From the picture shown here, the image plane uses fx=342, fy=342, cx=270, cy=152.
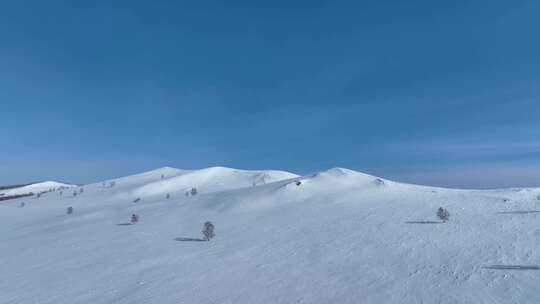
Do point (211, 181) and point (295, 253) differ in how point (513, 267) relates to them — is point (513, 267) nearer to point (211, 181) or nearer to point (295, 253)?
point (295, 253)

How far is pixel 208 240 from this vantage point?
1252cm

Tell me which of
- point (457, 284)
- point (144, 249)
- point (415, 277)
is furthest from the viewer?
point (144, 249)

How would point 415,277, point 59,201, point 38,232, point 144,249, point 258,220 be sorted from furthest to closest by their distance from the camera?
point 59,201 < point 38,232 < point 258,220 < point 144,249 < point 415,277

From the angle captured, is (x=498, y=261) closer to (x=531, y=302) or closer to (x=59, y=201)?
(x=531, y=302)

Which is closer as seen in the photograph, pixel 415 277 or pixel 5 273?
pixel 415 277

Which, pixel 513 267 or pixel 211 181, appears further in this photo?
pixel 211 181

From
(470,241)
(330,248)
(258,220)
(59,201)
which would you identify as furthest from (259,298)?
(59,201)

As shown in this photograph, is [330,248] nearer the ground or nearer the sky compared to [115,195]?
nearer the ground

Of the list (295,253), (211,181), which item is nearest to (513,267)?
(295,253)

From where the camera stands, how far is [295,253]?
10.1 meters

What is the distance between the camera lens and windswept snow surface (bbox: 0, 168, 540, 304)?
23.8 ft

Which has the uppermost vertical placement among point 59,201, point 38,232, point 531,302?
point 59,201

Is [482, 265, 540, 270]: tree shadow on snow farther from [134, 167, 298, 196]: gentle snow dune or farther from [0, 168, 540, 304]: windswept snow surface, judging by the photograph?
[134, 167, 298, 196]: gentle snow dune

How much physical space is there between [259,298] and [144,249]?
6.26m
